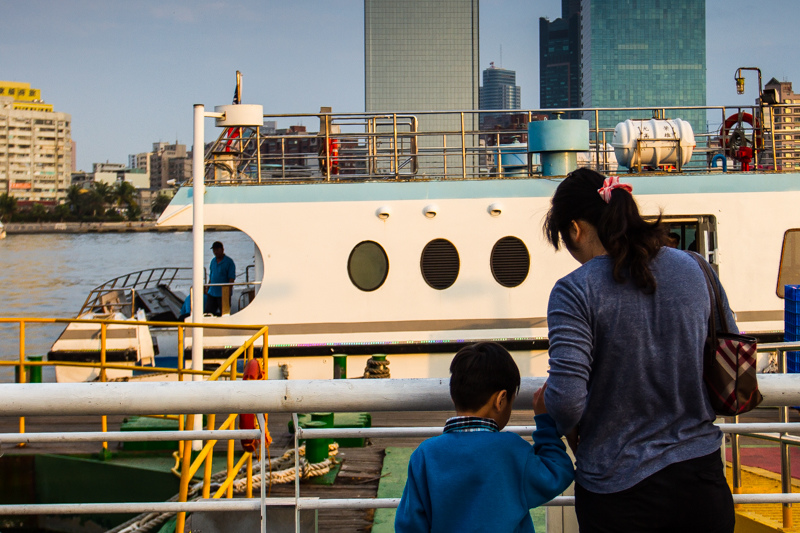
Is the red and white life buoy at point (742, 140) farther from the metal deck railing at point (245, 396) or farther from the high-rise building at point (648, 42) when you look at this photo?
the high-rise building at point (648, 42)

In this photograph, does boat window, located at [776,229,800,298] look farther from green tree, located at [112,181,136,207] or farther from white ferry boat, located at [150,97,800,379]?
green tree, located at [112,181,136,207]

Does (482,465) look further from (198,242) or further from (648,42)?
(648,42)

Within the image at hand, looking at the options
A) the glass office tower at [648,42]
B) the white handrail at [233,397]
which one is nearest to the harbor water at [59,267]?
the white handrail at [233,397]

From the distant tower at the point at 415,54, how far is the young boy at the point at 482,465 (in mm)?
144389

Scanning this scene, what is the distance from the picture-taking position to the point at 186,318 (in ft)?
35.7

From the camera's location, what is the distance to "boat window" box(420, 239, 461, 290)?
10406mm

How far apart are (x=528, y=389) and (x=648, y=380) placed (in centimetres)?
38

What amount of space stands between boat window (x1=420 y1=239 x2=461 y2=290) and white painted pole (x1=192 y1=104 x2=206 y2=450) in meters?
3.33

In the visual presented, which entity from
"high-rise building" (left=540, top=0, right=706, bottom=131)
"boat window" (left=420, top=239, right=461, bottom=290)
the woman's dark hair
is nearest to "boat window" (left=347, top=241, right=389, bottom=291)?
"boat window" (left=420, top=239, right=461, bottom=290)

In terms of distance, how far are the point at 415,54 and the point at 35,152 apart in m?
88.9

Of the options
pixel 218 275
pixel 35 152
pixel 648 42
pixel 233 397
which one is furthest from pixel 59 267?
pixel 648 42

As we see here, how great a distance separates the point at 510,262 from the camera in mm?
10484

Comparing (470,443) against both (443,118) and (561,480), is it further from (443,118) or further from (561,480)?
(443,118)

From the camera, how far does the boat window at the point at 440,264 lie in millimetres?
10406
